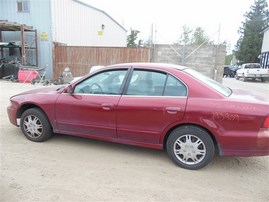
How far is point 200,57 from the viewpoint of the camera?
36.1 ft

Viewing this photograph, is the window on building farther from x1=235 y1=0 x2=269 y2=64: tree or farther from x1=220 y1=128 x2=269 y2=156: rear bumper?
x1=235 y1=0 x2=269 y2=64: tree

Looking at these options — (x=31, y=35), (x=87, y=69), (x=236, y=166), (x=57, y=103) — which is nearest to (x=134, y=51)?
(x=87, y=69)

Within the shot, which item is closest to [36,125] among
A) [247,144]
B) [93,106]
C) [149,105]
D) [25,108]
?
[25,108]

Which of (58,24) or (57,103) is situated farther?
(58,24)

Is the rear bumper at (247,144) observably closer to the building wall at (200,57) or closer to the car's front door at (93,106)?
the car's front door at (93,106)

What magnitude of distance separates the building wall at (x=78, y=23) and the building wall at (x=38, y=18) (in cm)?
45

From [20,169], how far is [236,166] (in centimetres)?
319

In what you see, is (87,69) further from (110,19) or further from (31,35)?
(110,19)

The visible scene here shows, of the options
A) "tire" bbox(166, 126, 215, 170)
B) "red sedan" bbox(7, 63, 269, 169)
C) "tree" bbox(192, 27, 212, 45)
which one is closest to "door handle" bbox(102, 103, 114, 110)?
"red sedan" bbox(7, 63, 269, 169)

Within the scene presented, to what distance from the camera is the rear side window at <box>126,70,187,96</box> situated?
348cm

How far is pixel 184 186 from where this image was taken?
3.02m

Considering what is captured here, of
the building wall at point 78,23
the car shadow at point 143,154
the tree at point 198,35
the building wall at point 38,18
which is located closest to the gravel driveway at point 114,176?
the car shadow at point 143,154

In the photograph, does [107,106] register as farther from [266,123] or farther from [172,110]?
[266,123]

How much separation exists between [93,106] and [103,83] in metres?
0.42
